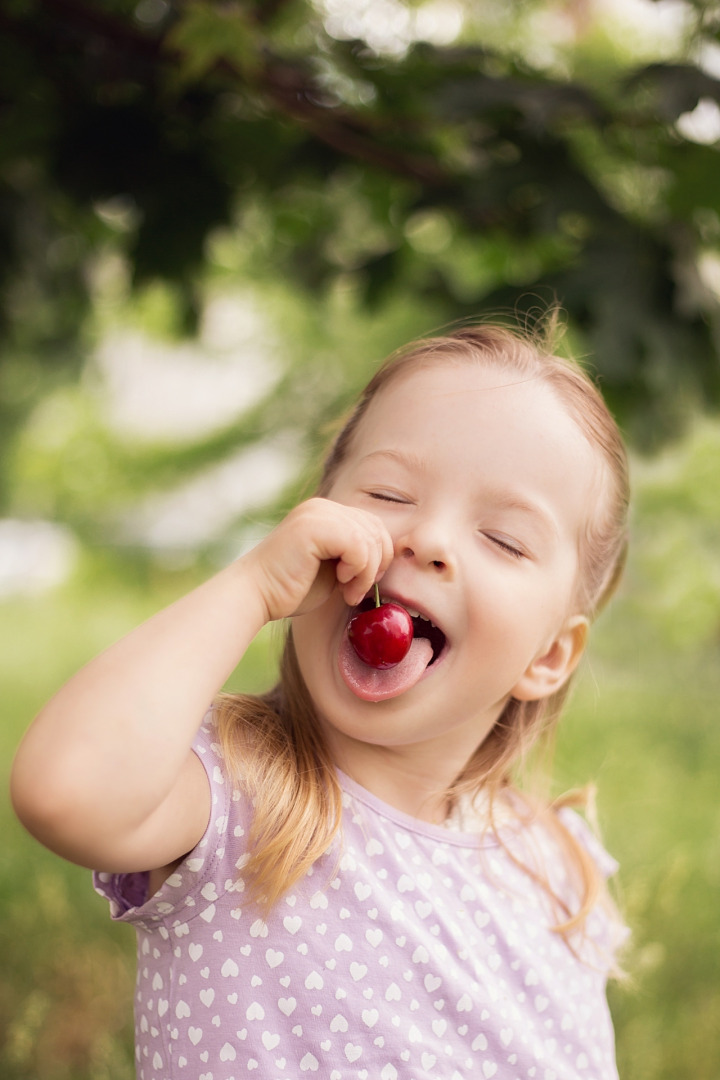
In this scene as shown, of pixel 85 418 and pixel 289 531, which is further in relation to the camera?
pixel 85 418

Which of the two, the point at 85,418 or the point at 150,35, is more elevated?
the point at 150,35

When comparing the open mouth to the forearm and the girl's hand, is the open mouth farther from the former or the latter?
the forearm

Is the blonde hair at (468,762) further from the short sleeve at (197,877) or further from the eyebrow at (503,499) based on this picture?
the eyebrow at (503,499)

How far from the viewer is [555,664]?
1.75 meters

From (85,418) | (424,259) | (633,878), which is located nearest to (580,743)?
(633,878)

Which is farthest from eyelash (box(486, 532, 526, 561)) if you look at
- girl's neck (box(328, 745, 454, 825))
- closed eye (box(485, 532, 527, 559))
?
girl's neck (box(328, 745, 454, 825))

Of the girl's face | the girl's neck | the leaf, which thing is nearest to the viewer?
the girl's face

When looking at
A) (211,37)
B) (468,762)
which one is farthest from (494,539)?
(211,37)

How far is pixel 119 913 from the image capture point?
1424 mm

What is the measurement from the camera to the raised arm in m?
1.13

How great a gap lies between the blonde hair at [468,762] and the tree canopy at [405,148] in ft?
1.71

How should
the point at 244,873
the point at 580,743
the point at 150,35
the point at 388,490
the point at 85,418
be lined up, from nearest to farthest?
1. the point at 244,873
2. the point at 388,490
3. the point at 150,35
4. the point at 580,743
5. the point at 85,418

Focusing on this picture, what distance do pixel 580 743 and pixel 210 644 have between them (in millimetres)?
4551

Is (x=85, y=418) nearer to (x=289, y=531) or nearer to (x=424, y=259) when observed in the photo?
(x=424, y=259)
